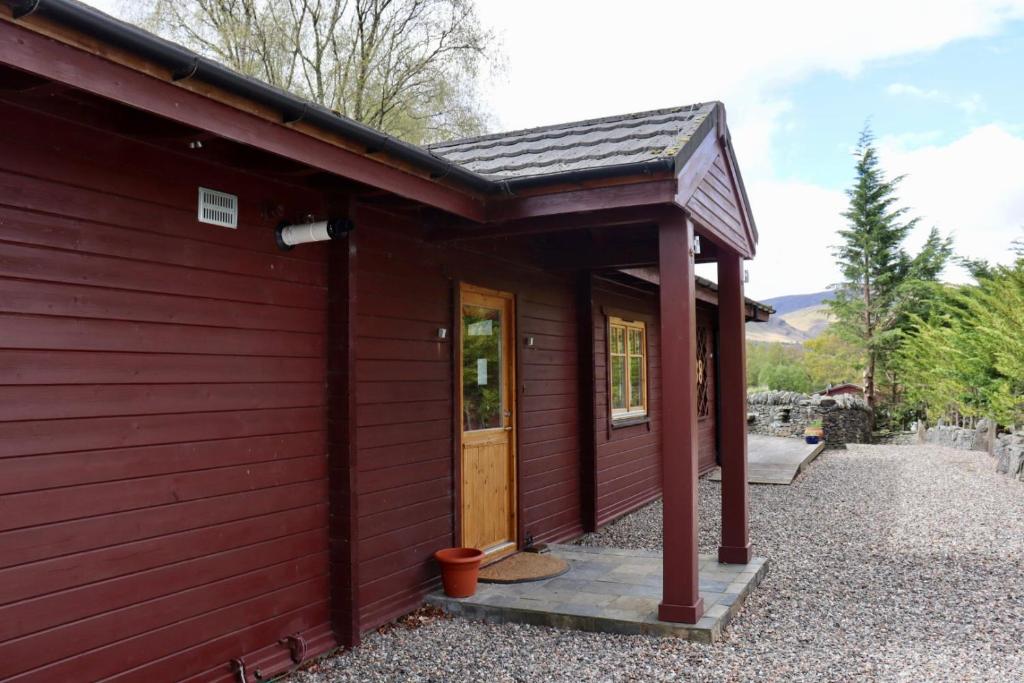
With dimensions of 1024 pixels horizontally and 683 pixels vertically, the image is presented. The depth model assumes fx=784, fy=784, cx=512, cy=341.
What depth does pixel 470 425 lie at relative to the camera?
5.62 meters

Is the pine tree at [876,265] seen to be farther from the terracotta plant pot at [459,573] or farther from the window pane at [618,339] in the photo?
the terracotta plant pot at [459,573]

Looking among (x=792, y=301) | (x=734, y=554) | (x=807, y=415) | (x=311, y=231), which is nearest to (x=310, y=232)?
(x=311, y=231)

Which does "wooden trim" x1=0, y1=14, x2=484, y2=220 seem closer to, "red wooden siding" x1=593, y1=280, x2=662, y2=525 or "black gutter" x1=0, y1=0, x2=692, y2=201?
"black gutter" x1=0, y1=0, x2=692, y2=201

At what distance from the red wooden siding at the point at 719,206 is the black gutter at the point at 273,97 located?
533mm

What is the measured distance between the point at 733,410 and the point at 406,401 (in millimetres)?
2551

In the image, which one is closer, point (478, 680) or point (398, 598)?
point (478, 680)

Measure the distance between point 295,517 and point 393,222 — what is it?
184 cm

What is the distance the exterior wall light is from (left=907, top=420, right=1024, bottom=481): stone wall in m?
10.3

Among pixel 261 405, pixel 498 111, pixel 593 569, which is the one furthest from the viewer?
pixel 498 111

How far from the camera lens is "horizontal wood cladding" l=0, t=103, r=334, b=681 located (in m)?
2.75

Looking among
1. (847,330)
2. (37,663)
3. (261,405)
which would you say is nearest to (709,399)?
(261,405)

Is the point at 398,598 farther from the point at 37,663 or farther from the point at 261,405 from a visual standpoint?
the point at 37,663

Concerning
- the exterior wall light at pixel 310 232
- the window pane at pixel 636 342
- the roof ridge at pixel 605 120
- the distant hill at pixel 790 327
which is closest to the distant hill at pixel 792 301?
the distant hill at pixel 790 327

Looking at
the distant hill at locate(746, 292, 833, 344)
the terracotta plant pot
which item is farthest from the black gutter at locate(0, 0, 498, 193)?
the distant hill at locate(746, 292, 833, 344)
